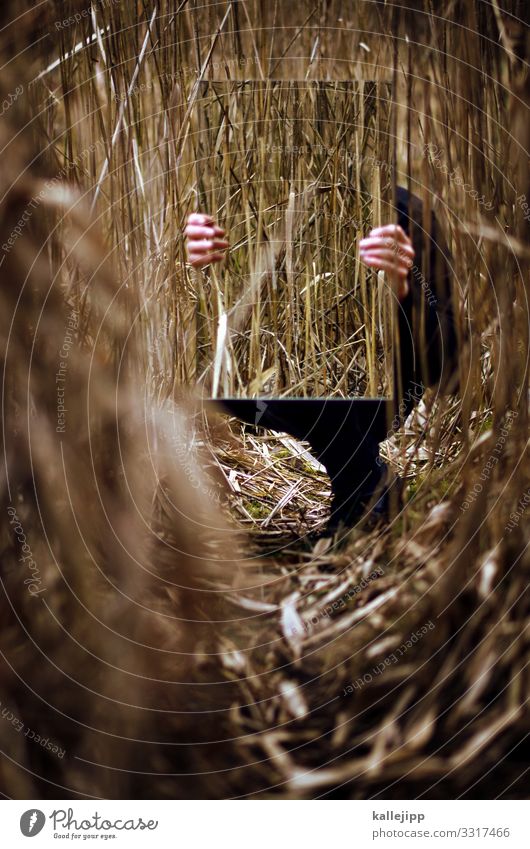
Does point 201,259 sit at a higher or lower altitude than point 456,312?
higher

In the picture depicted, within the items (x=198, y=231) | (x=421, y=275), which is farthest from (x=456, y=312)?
(x=198, y=231)

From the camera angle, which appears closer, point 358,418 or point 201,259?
point 201,259

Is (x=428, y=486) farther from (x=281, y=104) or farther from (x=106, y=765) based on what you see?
(x=281, y=104)

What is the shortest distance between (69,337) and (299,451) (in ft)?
3.66

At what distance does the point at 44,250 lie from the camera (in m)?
0.52
